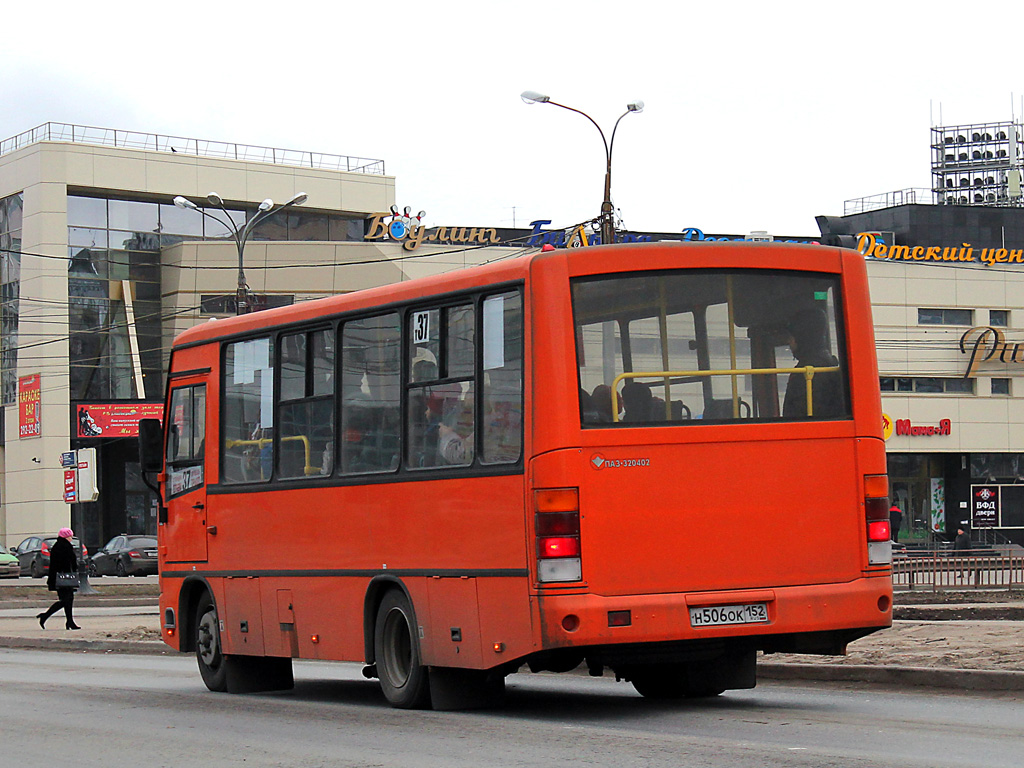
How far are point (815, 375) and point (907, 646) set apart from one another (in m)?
5.55

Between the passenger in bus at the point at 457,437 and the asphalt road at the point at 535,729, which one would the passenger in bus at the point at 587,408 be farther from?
the asphalt road at the point at 535,729

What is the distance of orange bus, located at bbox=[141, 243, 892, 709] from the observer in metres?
10.1

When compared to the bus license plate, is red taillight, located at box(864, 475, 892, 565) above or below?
above

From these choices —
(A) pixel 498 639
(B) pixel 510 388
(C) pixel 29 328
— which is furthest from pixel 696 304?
(C) pixel 29 328

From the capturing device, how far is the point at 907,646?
50.2 ft

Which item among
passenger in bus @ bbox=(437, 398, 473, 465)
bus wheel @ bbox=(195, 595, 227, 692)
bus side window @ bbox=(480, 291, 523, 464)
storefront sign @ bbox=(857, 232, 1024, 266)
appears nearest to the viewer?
bus side window @ bbox=(480, 291, 523, 464)

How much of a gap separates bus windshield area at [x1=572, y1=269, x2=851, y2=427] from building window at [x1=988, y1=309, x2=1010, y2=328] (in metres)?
56.0

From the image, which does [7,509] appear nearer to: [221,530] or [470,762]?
[221,530]

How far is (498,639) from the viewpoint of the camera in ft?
34.1

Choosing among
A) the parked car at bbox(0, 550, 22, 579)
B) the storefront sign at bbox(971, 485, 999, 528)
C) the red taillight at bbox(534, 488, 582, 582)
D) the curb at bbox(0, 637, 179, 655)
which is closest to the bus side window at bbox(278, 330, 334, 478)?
the red taillight at bbox(534, 488, 582, 582)

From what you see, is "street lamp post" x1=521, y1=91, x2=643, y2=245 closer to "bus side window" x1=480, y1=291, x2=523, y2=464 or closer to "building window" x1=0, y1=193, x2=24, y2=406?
"bus side window" x1=480, y1=291, x2=523, y2=464

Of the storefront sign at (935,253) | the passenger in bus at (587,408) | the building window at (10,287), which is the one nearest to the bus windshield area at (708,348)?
the passenger in bus at (587,408)

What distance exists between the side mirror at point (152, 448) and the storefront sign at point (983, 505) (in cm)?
5296

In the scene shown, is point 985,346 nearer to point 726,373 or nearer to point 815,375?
point 815,375
